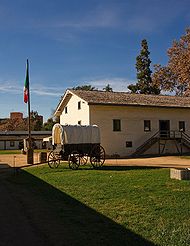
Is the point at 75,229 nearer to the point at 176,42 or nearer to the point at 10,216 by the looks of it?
the point at 10,216

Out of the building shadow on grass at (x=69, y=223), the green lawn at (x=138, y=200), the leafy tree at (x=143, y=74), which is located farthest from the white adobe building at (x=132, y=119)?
the leafy tree at (x=143, y=74)

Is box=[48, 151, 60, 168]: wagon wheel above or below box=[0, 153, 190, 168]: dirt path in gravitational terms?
above

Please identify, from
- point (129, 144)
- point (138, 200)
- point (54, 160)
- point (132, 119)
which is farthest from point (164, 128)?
point (138, 200)

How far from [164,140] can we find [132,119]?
436 cm

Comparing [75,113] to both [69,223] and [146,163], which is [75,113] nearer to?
[146,163]

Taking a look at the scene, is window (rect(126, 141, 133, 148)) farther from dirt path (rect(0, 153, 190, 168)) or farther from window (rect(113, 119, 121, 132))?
dirt path (rect(0, 153, 190, 168))

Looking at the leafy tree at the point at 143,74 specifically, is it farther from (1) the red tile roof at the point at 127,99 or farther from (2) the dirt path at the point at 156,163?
(2) the dirt path at the point at 156,163

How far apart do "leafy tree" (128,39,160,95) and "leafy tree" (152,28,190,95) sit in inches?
1171

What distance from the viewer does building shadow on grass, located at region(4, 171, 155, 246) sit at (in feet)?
21.5

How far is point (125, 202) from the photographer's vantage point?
10.2 metres

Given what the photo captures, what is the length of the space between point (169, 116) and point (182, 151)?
3.95 m

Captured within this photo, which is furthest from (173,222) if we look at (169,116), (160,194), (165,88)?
(169,116)

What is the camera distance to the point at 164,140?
117ft

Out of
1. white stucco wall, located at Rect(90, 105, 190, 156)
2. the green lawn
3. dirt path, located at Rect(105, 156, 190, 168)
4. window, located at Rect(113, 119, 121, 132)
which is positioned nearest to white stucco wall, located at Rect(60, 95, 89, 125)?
white stucco wall, located at Rect(90, 105, 190, 156)
